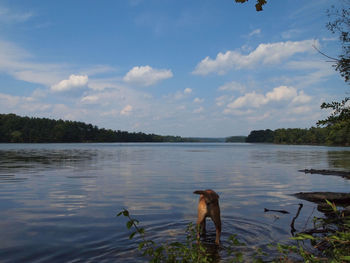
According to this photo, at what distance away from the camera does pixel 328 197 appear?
1570cm

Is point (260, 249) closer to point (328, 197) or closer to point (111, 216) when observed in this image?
point (111, 216)

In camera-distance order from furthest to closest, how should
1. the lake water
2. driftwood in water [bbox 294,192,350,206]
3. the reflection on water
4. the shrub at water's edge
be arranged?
the reflection on water → driftwood in water [bbox 294,192,350,206] → the lake water → the shrub at water's edge

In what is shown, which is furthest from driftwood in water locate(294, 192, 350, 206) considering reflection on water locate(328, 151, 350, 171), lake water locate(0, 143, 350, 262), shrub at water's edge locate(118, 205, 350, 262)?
reflection on water locate(328, 151, 350, 171)

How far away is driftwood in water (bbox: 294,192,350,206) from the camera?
15.2 metres

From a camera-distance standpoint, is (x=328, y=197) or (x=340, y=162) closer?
(x=328, y=197)

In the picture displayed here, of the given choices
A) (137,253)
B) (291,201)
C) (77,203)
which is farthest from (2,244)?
(291,201)

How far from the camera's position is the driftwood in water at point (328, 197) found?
597 inches

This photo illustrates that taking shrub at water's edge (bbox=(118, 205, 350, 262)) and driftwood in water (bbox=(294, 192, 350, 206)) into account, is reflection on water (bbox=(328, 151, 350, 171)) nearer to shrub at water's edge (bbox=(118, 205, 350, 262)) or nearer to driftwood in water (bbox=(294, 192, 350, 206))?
driftwood in water (bbox=(294, 192, 350, 206))

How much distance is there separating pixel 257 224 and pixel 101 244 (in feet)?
20.4

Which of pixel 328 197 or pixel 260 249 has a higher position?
pixel 260 249

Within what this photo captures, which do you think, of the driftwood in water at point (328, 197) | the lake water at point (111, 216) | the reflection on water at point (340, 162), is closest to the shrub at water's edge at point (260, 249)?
the lake water at point (111, 216)

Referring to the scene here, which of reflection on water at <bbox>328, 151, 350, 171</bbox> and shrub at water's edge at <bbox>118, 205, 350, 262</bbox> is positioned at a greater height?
shrub at water's edge at <bbox>118, 205, 350, 262</bbox>

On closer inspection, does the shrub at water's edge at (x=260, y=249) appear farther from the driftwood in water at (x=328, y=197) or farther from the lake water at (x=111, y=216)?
the driftwood in water at (x=328, y=197)

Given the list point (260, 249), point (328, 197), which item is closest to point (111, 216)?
point (260, 249)
